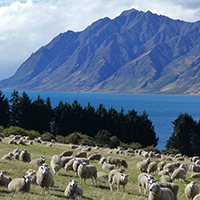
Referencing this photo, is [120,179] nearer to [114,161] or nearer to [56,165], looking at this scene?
[56,165]

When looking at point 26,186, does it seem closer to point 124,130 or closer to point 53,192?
point 53,192

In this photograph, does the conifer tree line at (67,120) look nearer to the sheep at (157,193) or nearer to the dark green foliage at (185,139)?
the dark green foliage at (185,139)

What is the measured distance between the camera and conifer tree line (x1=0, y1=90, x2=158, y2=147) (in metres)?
68.9

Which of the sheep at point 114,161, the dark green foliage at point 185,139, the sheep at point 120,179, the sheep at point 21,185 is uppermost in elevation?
the sheep at point 21,185

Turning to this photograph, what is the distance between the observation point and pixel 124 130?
75.2 metres

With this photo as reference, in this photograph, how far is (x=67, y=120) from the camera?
7212cm

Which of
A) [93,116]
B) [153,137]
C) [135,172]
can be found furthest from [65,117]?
[135,172]

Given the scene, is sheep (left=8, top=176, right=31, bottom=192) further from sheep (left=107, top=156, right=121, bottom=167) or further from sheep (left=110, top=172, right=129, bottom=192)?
sheep (left=107, top=156, right=121, bottom=167)

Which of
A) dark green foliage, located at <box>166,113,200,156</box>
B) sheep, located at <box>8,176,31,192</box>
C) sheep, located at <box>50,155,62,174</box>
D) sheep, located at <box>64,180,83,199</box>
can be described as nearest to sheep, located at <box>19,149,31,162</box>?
sheep, located at <box>50,155,62,174</box>

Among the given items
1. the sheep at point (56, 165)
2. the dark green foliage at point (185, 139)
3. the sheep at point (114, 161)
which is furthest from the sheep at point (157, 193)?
the dark green foliage at point (185, 139)

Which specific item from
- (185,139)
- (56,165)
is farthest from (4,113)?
(56,165)

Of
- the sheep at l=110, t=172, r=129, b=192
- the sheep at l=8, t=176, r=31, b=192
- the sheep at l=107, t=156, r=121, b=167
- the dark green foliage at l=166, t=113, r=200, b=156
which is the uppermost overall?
the sheep at l=8, t=176, r=31, b=192

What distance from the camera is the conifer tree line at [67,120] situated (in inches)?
2714

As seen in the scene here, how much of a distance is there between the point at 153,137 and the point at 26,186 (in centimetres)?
6522
